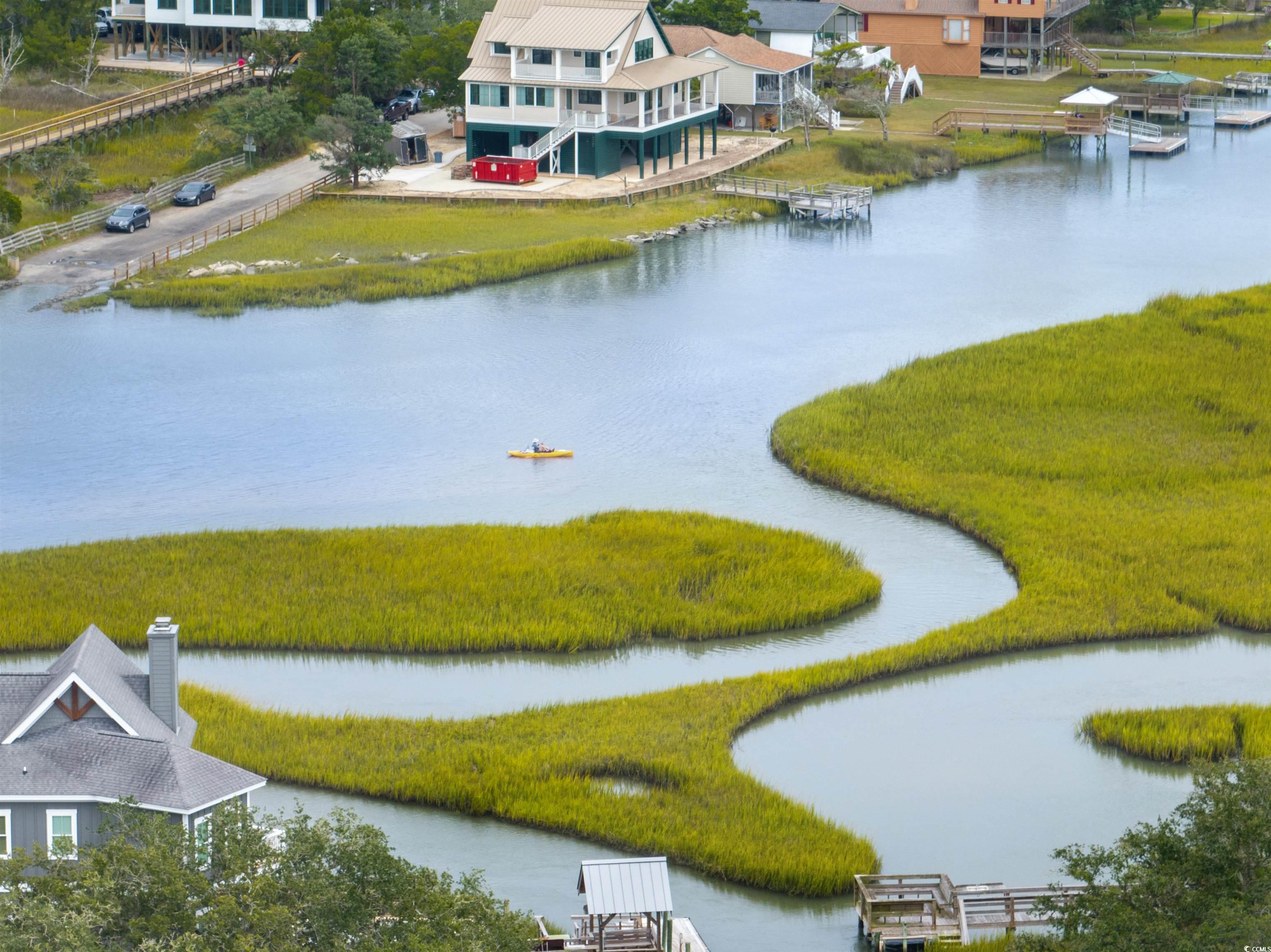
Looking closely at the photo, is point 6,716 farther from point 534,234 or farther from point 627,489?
point 534,234

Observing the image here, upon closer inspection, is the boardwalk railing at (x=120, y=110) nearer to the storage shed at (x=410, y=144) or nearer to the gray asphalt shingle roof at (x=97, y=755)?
the storage shed at (x=410, y=144)

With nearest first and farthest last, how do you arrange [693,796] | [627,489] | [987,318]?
[693,796]
[627,489]
[987,318]

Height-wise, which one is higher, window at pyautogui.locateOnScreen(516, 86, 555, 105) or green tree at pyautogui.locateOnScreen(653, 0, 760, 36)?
green tree at pyautogui.locateOnScreen(653, 0, 760, 36)

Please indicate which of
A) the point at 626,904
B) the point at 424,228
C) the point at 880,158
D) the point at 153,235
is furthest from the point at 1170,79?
the point at 626,904

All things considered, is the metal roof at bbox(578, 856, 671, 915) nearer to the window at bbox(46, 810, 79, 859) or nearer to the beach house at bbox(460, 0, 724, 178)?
the window at bbox(46, 810, 79, 859)

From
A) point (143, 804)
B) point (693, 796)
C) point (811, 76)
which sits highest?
point (811, 76)

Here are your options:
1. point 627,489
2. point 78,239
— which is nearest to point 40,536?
point 627,489

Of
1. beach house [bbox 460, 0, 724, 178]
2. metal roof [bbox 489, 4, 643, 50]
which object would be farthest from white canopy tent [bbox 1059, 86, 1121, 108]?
metal roof [bbox 489, 4, 643, 50]

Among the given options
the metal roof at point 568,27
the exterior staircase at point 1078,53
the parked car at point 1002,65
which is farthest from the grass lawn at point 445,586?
the exterior staircase at point 1078,53
